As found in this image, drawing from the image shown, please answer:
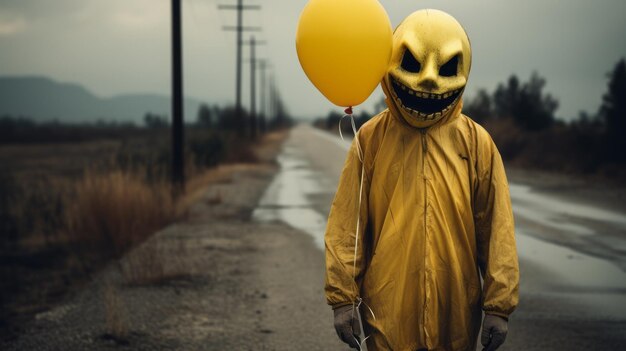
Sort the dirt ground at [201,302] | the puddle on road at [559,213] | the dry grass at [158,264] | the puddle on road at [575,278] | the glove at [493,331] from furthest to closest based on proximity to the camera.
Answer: the puddle on road at [559,213] < the dry grass at [158,264] < the puddle on road at [575,278] < the dirt ground at [201,302] < the glove at [493,331]

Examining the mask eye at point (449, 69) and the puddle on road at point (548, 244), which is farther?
the puddle on road at point (548, 244)

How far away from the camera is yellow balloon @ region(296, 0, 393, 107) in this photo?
244cm

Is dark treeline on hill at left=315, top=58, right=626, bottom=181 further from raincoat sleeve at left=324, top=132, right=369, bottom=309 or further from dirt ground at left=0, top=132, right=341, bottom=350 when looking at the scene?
raincoat sleeve at left=324, top=132, right=369, bottom=309

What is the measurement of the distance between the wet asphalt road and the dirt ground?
123cm

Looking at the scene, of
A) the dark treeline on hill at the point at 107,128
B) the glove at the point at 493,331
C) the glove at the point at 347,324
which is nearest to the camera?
the glove at the point at 493,331

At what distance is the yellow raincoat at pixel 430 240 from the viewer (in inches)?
95.7

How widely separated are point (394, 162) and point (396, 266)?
39cm

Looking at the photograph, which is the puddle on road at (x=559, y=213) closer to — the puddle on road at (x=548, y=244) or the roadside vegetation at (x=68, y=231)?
the puddle on road at (x=548, y=244)

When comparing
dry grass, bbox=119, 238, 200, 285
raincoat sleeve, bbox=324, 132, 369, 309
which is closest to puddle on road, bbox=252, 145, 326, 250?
dry grass, bbox=119, 238, 200, 285

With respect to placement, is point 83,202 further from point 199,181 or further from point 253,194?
point 199,181

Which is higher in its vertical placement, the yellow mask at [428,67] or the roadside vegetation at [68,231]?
the yellow mask at [428,67]

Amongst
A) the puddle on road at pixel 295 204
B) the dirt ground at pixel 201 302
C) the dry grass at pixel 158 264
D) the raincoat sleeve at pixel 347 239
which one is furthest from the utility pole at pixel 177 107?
the raincoat sleeve at pixel 347 239

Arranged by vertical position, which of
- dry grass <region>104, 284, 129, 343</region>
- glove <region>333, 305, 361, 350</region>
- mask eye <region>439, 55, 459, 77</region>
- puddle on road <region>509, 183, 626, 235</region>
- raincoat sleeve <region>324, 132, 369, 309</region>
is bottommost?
puddle on road <region>509, 183, 626, 235</region>

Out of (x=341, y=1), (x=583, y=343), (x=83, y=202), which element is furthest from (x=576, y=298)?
(x=83, y=202)
